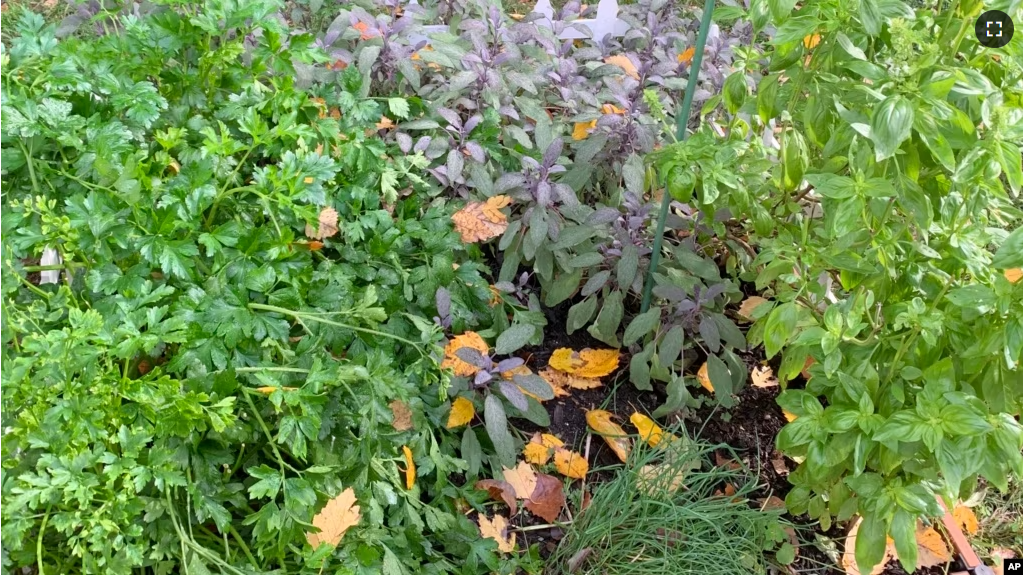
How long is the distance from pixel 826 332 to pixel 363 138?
113cm

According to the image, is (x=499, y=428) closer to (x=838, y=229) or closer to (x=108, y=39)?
(x=838, y=229)

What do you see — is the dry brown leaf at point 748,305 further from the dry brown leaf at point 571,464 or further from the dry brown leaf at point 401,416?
the dry brown leaf at point 401,416

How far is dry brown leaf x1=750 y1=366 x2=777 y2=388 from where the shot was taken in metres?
2.42

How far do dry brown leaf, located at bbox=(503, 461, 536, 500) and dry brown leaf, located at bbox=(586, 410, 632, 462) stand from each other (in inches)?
9.5

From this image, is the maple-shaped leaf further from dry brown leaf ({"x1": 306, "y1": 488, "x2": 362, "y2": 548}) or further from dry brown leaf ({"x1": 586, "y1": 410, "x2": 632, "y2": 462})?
dry brown leaf ({"x1": 306, "y1": 488, "x2": 362, "y2": 548})

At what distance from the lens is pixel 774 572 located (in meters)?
2.03

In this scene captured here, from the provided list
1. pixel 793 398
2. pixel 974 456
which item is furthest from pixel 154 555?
pixel 974 456

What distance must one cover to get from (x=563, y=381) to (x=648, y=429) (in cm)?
26

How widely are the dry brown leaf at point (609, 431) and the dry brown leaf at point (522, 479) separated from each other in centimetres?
24

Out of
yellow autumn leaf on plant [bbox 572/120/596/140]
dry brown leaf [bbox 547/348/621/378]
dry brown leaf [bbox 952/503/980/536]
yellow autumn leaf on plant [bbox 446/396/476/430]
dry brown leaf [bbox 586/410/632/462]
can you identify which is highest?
yellow autumn leaf on plant [bbox 572/120/596/140]

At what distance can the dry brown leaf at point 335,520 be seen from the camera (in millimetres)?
1643

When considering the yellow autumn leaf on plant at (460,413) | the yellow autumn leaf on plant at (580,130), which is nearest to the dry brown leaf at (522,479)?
the yellow autumn leaf on plant at (460,413)

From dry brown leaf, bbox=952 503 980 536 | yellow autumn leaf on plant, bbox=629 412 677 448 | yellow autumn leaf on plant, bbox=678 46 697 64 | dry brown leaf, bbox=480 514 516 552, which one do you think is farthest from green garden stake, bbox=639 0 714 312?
dry brown leaf, bbox=952 503 980 536

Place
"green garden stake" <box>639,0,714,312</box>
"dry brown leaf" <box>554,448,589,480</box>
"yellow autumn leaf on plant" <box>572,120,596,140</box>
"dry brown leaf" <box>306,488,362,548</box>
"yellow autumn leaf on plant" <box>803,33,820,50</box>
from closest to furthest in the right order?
1. "dry brown leaf" <box>306,488,362,548</box>
2. "yellow autumn leaf on plant" <box>803,33,820,50</box>
3. "green garden stake" <box>639,0,714,312</box>
4. "dry brown leaf" <box>554,448,589,480</box>
5. "yellow autumn leaf on plant" <box>572,120,596,140</box>
